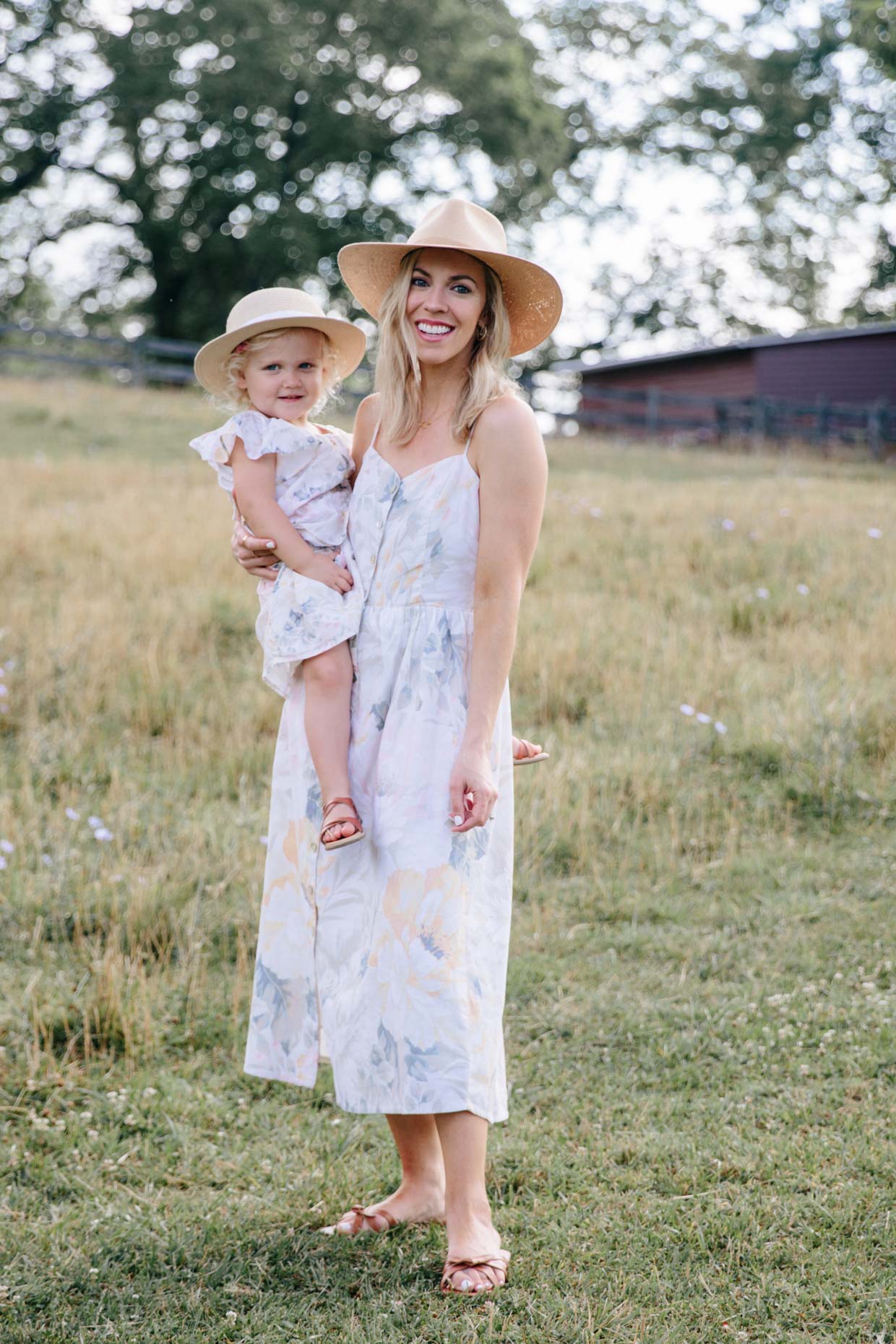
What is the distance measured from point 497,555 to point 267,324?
0.79m

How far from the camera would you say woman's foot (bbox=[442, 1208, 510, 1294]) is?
8.85 feet

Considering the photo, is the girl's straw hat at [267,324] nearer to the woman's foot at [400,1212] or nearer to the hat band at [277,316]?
the hat band at [277,316]

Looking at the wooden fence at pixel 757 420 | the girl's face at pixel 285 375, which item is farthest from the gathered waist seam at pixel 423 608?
the wooden fence at pixel 757 420

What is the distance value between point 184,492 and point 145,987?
8.56 meters

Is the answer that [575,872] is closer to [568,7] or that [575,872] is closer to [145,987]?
[145,987]

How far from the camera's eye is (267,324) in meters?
2.92

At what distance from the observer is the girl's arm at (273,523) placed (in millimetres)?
2855

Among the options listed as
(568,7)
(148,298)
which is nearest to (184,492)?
(148,298)

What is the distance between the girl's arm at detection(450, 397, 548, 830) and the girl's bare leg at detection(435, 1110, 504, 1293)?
67cm

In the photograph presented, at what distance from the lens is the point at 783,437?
2558cm

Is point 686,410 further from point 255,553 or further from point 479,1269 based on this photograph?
point 479,1269

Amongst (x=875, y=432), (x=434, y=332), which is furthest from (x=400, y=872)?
(x=875, y=432)

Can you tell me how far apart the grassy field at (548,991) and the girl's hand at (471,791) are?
1.03m

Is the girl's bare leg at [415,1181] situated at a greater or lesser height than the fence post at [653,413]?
lesser
